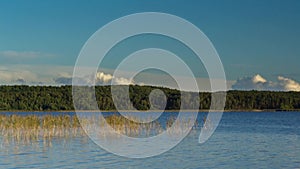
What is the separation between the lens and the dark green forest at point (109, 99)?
320 ft

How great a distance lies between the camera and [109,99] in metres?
99.1

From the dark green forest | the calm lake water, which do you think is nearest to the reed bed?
the calm lake water

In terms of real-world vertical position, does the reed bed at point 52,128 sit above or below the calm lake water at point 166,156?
above

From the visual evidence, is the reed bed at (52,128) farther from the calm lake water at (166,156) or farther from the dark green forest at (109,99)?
the dark green forest at (109,99)

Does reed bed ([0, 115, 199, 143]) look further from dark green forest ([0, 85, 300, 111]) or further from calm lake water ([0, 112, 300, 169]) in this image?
dark green forest ([0, 85, 300, 111])

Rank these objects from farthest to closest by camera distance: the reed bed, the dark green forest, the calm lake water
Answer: the dark green forest → the reed bed → the calm lake water

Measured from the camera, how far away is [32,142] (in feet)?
94.2

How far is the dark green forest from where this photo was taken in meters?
97.7

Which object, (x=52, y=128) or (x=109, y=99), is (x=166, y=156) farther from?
(x=109, y=99)

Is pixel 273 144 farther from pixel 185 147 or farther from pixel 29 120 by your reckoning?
pixel 29 120

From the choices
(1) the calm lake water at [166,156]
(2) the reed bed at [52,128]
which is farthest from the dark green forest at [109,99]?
(1) the calm lake water at [166,156]

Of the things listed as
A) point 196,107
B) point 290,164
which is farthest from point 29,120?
point 196,107

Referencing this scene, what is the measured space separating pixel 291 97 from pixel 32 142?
92569mm

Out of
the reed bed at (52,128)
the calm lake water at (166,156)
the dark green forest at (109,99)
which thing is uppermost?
the dark green forest at (109,99)
